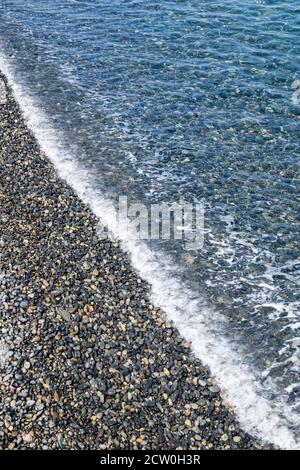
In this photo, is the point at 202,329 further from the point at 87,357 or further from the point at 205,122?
the point at 205,122

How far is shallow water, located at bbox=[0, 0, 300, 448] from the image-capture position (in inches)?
645

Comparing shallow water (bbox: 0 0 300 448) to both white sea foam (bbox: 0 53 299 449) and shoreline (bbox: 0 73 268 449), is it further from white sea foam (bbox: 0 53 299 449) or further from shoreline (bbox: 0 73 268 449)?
shoreline (bbox: 0 73 268 449)

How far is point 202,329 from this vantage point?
1518 centimetres

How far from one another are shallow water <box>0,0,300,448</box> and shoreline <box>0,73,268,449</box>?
5.45 feet

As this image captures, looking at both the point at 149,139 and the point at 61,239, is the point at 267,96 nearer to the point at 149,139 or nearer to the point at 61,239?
the point at 149,139

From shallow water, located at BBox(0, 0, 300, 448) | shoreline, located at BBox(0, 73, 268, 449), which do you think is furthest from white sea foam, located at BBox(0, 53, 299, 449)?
shoreline, located at BBox(0, 73, 268, 449)

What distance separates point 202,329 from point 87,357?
351 centimetres

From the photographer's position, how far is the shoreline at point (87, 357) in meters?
12.3

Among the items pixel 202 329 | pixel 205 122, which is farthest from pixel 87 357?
pixel 205 122

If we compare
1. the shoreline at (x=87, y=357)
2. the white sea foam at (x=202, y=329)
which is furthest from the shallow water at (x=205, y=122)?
the shoreline at (x=87, y=357)

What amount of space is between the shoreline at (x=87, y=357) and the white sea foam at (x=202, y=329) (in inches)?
13.8

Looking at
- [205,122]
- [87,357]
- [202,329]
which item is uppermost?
[205,122]

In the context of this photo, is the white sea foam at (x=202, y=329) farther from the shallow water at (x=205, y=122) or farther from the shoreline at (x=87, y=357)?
the shoreline at (x=87, y=357)

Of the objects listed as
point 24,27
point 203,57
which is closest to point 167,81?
point 203,57
